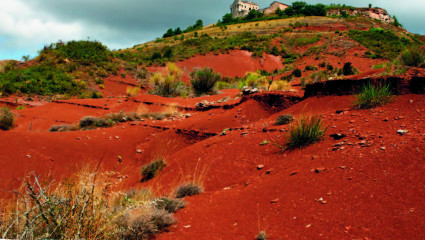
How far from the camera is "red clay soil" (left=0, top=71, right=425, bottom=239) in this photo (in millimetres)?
2752

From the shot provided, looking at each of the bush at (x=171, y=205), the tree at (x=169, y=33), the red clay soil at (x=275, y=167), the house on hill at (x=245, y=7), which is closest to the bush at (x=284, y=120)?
the red clay soil at (x=275, y=167)

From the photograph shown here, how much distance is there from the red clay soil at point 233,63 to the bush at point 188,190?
29.0 metres

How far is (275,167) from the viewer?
14.9ft

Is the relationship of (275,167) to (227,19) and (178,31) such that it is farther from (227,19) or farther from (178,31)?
(227,19)

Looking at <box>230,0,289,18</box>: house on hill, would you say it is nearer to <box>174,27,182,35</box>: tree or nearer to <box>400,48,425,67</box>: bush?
<box>174,27,182,35</box>: tree

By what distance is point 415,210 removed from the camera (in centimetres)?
256

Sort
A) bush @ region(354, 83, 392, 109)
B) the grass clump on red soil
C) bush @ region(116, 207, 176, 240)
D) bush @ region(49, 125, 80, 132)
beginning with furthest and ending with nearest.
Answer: bush @ region(49, 125, 80, 132) → bush @ region(354, 83, 392, 109) → bush @ region(116, 207, 176, 240) → the grass clump on red soil

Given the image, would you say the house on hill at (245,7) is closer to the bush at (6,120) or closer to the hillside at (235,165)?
the hillside at (235,165)

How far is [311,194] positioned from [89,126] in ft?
26.4

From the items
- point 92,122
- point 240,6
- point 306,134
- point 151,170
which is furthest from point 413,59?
point 240,6

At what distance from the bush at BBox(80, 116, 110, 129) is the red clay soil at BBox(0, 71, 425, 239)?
772mm

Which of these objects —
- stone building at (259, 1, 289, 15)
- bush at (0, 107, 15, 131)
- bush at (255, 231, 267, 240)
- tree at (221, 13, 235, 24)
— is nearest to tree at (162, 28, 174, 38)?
tree at (221, 13, 235, 24)

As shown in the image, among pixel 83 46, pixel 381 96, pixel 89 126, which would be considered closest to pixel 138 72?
pixel 83 46

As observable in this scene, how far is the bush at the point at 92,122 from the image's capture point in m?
9.22
